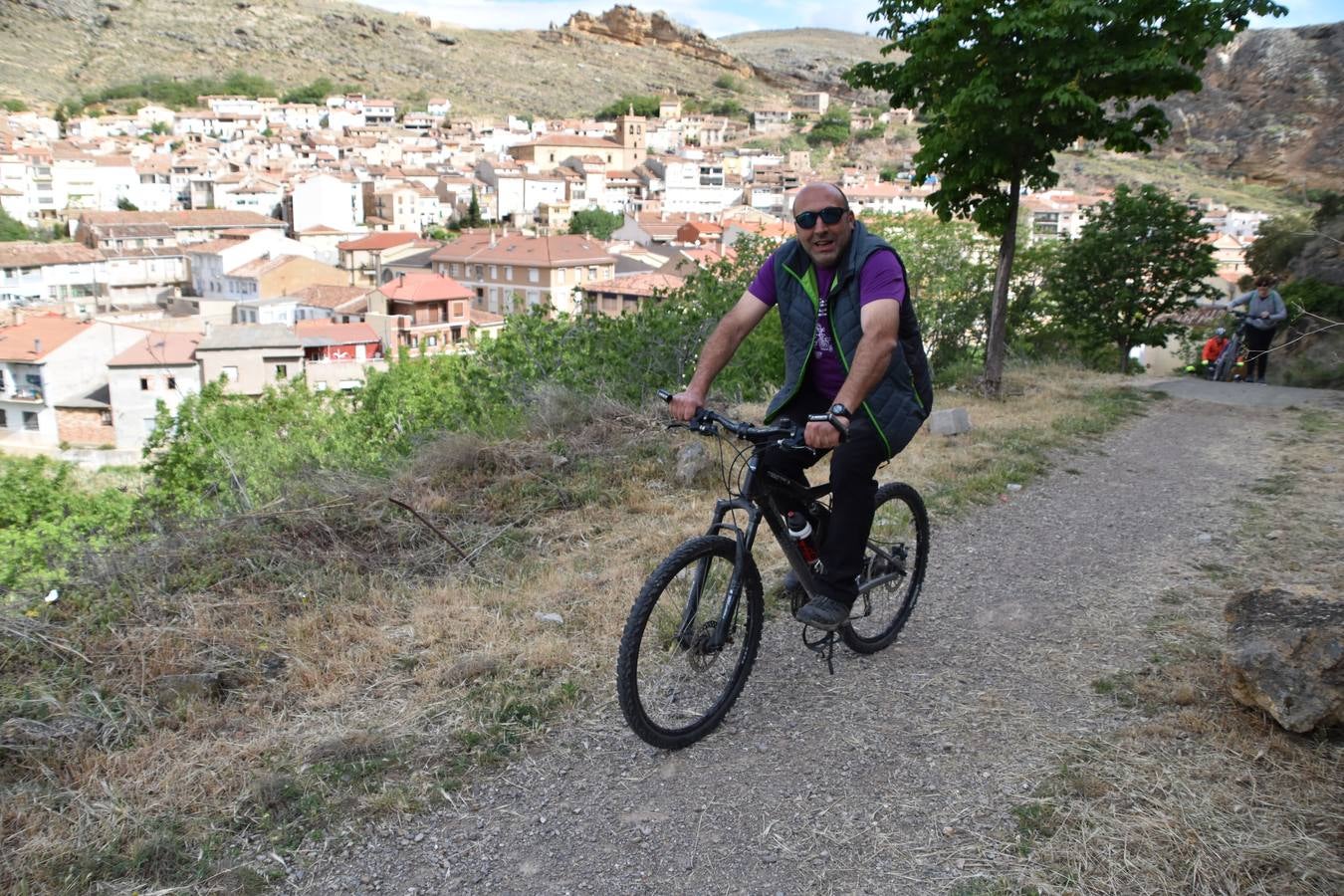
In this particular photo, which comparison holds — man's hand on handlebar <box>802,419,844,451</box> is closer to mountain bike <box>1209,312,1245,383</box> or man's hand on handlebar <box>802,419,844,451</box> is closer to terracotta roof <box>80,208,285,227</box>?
mountain bike <box>1209,312,1245,383</box>

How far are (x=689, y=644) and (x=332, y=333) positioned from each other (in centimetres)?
4257

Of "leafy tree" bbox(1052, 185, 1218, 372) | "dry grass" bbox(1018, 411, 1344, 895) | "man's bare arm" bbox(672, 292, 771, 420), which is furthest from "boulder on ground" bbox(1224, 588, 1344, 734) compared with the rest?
"leafy tree" bbox(1052, 185, 1218, 372)

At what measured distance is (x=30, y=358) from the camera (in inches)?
1494

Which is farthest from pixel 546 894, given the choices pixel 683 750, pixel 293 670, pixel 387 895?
pixel 293 670

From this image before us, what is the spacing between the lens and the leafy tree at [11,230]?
6812 centimetres

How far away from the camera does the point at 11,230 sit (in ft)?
225

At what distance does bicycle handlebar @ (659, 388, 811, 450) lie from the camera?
3.14 m

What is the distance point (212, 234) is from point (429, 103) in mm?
59948

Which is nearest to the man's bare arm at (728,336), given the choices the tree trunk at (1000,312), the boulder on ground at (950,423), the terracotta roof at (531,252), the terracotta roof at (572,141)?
the boulder on ground at (950,423)

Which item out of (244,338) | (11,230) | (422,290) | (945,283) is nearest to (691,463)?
(945,283)

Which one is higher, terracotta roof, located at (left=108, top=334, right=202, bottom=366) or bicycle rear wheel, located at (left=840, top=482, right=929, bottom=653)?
bicycle rear wheel, located at (left=840, top=482, right=929, bottom=653)

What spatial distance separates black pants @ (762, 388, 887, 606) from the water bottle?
4cm

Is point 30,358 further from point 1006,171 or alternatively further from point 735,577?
point 735,577

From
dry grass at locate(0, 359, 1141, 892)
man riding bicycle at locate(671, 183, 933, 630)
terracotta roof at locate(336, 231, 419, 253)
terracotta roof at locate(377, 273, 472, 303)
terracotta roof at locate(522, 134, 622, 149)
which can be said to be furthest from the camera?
terracotta roof at locate(522, 134, 622, 149)
